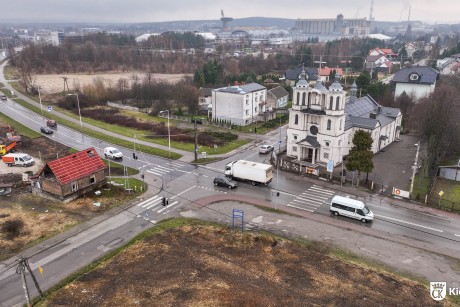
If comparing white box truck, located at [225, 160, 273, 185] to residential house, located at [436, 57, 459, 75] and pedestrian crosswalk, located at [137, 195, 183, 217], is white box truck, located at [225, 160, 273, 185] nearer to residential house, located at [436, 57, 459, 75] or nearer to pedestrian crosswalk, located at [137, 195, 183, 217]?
pedestrian crosswalk, located at [137, 195, 183, 217]

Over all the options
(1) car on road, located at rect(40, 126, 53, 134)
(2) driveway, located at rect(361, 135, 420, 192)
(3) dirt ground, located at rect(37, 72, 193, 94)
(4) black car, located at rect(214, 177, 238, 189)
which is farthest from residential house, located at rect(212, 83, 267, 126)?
(3) dirt ground, located at rect(37, 72, 193, 94)

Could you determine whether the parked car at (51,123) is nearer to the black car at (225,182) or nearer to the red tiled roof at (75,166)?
the red tiled roof at (75,166)

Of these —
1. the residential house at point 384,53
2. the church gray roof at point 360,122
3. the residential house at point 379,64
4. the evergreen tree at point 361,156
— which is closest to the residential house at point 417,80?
the church gray roof at point 360,122

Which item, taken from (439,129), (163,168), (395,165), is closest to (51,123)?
(163,168)

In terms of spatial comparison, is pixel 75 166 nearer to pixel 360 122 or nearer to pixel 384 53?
pixel 360 122

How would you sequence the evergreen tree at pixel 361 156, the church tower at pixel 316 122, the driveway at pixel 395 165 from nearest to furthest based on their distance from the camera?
the evergreen tree at pixel 361 156
the driveway at pixel 395 165
the church tower at pixel 316 122

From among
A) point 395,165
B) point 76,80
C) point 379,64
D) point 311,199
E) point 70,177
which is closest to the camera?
point 70,177
